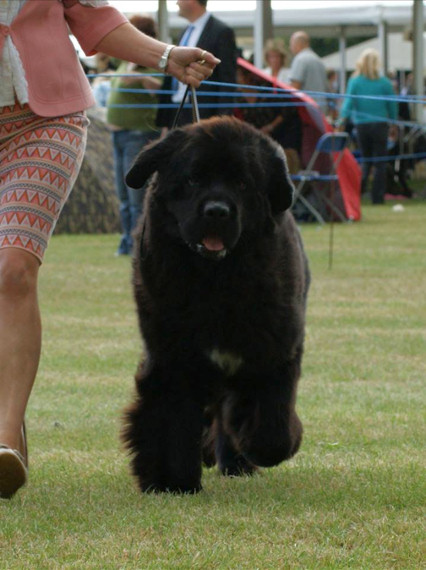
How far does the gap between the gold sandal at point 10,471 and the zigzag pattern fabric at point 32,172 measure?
25.1 inches

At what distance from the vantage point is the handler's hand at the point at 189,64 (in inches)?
155

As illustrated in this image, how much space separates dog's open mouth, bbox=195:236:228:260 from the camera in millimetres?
3527

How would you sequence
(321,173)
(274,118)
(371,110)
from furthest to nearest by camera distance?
(371,110) < (321,173) < (274,118)

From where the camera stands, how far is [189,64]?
3951 millimetres

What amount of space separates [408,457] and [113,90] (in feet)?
24.2

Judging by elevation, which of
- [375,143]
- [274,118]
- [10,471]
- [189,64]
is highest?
[189,64]

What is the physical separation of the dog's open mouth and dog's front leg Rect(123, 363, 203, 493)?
15.4 inches

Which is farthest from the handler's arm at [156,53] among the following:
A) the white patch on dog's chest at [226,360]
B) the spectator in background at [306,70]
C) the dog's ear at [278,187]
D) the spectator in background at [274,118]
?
the spectator in background at [306,70]

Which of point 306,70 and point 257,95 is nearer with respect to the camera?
point 257,95

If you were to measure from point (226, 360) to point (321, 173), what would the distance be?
12.6 meters

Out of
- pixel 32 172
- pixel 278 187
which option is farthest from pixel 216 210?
pixel 32 172

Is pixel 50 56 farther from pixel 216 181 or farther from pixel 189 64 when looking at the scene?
pixel 216 181

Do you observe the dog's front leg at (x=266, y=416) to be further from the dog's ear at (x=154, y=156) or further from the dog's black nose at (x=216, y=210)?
the dog's ear at (x=154, y=156)

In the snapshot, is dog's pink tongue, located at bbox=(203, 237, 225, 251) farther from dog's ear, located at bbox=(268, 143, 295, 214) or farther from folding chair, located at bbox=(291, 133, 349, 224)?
folding chair, located at bbox=(291, 133, 349, 224)
